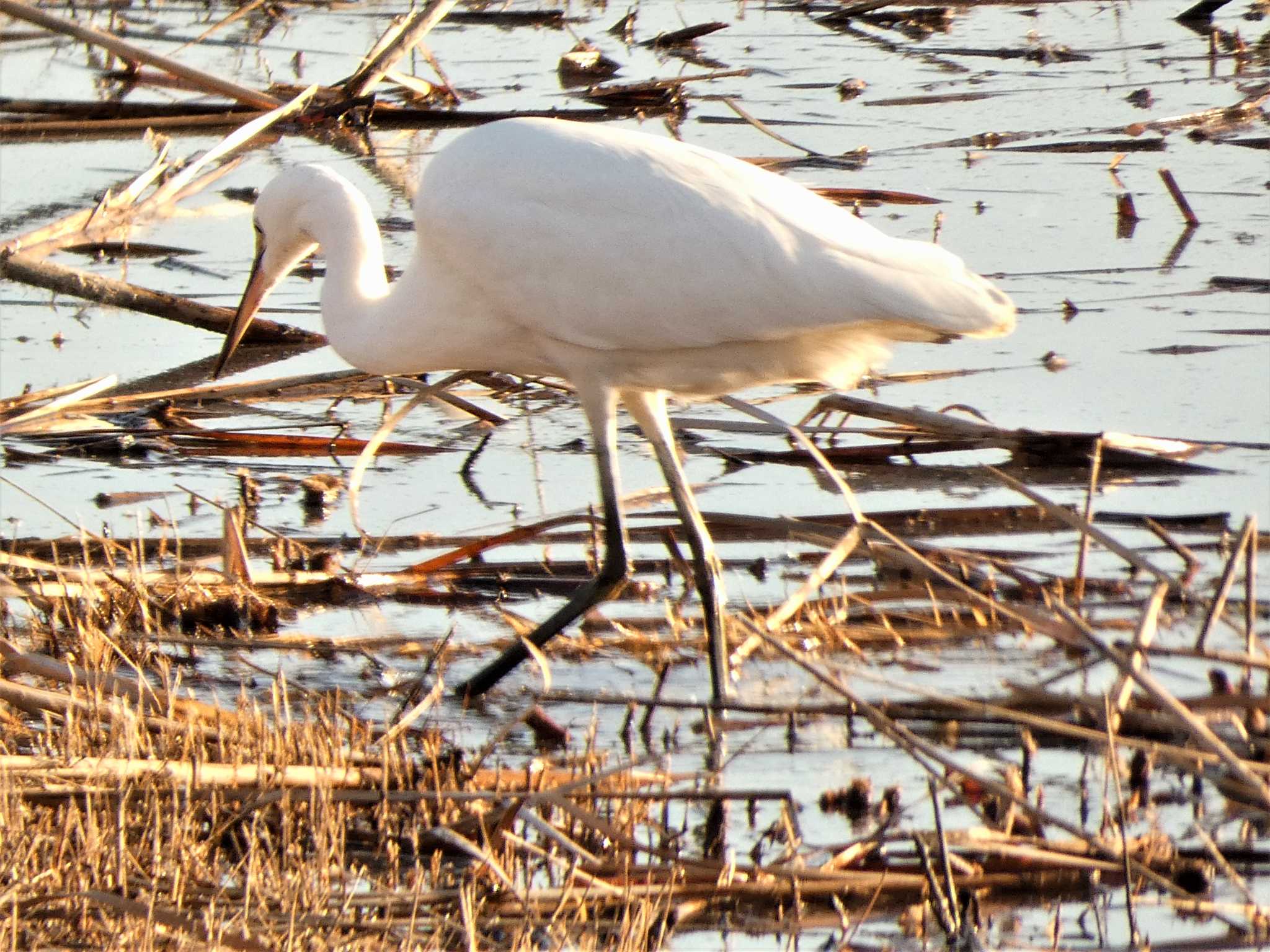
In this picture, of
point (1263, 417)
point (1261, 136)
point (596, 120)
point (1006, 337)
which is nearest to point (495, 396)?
point (1006, 337)

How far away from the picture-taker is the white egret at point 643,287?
4645 mm

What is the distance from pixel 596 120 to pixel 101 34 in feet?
9.18

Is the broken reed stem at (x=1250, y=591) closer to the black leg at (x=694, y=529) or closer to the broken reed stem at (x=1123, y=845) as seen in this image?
the broken reed stem at (x=1123, y=845)

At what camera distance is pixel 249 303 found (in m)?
5.76

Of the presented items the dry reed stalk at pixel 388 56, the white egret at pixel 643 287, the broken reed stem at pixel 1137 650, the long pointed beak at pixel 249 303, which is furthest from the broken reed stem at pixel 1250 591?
the dry reed stalk at pixel 388 56

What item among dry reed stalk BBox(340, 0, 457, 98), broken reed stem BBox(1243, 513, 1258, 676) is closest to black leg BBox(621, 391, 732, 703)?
broken reed stem BBox(1243, 513, 1258, 676)

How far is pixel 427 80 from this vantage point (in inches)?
460

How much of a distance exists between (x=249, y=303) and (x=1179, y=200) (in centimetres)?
428

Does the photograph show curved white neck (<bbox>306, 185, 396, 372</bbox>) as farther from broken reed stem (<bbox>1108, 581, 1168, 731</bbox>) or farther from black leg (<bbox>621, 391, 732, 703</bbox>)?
broken reed stem (<bbox>1108, 581, 1168, 731</bbox>)

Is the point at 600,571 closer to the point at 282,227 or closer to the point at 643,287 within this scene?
the point at 643,287

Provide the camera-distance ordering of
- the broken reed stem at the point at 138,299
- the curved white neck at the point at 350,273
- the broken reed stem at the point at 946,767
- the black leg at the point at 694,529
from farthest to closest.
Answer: the broken reed stem at the point at 138,299 < the curved white neck at the point at 350,273 < the black leg at the point at 694,529 < the broken reed stem at the point at 946,767

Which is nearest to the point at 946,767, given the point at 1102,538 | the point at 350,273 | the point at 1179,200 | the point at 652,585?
the point at 1102,538

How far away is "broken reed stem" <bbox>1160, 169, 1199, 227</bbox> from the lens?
830 cm

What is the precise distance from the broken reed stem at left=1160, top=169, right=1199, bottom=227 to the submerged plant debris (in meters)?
0.09
